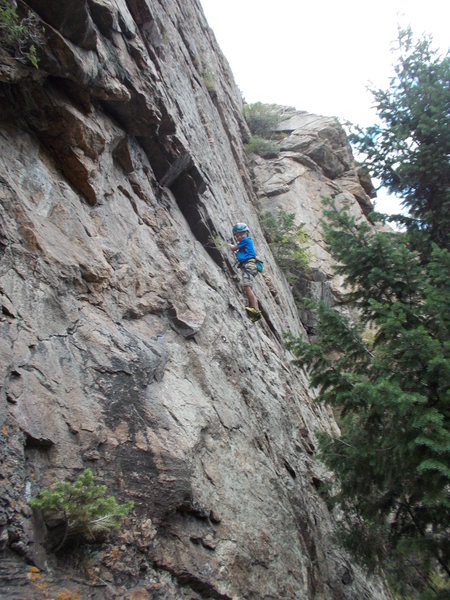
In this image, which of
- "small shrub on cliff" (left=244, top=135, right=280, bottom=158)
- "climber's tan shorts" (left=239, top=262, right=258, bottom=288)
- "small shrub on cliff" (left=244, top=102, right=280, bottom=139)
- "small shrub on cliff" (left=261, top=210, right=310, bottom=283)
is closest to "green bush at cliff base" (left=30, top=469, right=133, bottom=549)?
"climber's tan shorts" (left=239, top=262, right=258, bottom=288)

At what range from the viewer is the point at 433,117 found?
365 inches

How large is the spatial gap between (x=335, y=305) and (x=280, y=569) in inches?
511

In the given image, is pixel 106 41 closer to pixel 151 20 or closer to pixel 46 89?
pixel 46 89

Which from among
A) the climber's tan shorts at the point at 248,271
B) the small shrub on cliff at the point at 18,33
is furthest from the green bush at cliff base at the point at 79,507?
the climber's tan shorts at the point at 248,271

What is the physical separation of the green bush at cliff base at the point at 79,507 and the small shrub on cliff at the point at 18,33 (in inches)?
170

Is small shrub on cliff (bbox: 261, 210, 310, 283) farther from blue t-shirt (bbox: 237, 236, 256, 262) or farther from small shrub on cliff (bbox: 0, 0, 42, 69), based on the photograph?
small shrub on cliff (bbox: 0, 0, 42, 69)

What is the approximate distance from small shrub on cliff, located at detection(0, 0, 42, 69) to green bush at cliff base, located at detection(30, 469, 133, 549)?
14.2 feet

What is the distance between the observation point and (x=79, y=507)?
3.67 m

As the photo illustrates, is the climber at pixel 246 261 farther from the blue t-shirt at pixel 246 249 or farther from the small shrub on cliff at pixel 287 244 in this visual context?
the small shrub on cliff at pixel 287 244

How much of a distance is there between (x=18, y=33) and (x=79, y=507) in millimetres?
4819

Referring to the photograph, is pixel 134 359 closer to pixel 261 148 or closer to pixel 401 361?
pixel 401 361

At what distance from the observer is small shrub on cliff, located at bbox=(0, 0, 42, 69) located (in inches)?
195

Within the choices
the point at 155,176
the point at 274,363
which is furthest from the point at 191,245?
the point at 274,363

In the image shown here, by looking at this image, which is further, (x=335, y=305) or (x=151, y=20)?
(x=335, y=305)
